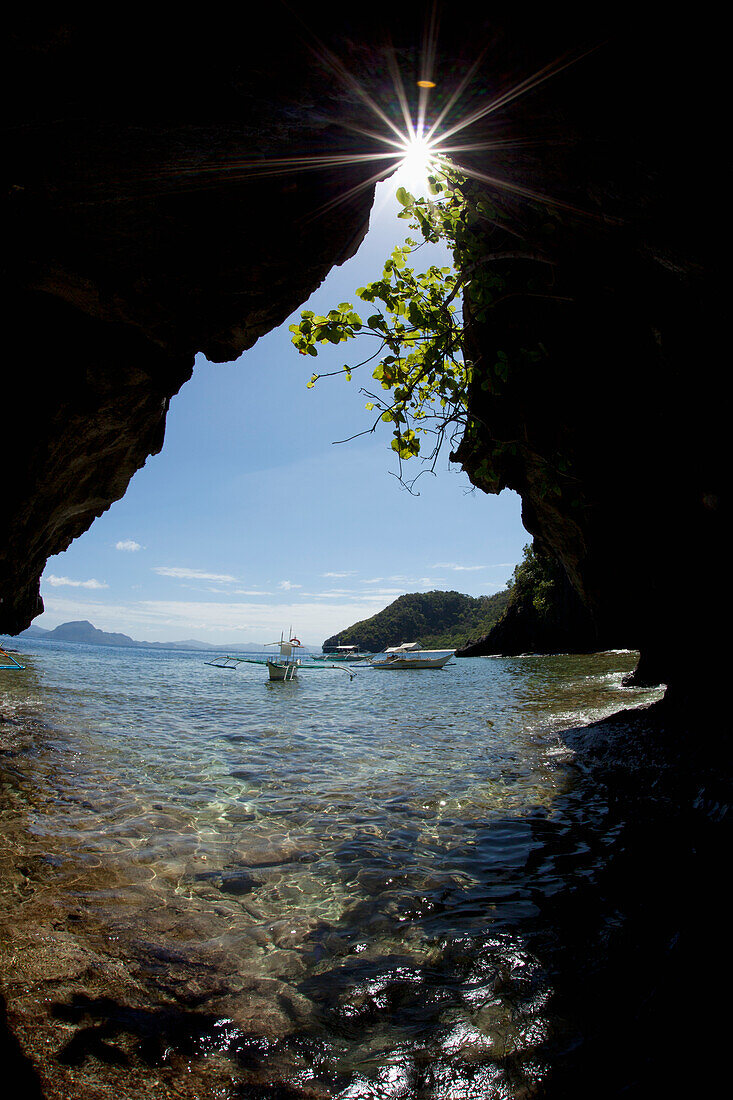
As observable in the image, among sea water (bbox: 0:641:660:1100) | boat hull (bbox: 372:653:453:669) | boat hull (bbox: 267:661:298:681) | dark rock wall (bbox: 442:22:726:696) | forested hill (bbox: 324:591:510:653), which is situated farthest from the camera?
forested hill (bbox: 324:591:510:653)

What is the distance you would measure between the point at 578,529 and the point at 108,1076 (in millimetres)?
11456

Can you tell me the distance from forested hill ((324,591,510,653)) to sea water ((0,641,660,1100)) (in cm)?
11675

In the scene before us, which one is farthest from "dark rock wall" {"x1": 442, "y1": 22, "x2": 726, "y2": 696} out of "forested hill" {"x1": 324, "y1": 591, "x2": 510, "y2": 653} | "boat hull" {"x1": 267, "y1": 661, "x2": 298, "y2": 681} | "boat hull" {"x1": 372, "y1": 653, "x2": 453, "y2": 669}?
"forested hill" {"x1": 324, "y1": 591, "x2": 510, "y2": 653}

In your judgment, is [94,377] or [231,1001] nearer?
[231,1001]

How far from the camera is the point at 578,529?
1121cm

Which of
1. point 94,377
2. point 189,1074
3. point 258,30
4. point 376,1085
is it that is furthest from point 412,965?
point 94,377

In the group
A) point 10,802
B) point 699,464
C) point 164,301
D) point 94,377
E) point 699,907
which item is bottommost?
point 10,802

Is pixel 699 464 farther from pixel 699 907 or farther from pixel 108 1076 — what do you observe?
pixel 108 1076

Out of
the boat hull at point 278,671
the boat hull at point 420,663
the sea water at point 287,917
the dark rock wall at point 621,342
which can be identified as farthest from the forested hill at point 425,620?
the sea water at point 287,917

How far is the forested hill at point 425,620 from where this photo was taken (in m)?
129

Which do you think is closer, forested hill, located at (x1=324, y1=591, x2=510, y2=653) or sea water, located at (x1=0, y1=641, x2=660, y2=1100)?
sea water, located at (x1=0, y1=641, x2=660, y2=1100)

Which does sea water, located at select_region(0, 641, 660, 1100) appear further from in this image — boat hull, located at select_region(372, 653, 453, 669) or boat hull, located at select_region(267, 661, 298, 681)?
boat hull, located at select_region(372, 653, 453, 669)

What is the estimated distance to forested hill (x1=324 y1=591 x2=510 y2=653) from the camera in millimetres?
128750

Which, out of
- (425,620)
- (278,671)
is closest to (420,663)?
(278,671)
